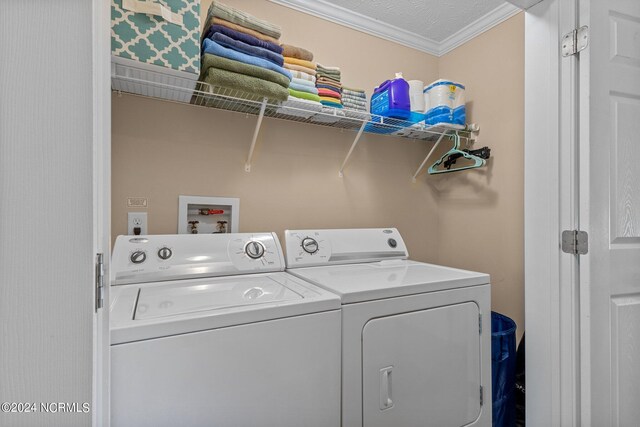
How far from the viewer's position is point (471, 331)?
51.7 inches

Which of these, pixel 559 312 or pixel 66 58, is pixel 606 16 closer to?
pixel 559 312

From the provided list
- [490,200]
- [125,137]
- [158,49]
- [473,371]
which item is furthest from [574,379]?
[125,137]

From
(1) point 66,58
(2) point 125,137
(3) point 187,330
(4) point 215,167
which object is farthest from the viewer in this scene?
(4) point 215,167

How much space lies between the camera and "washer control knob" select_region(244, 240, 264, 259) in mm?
1510

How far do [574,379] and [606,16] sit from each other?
148 cm

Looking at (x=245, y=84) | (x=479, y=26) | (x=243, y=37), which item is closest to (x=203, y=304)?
(x=245, y=84)

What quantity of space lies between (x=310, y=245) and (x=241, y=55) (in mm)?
980

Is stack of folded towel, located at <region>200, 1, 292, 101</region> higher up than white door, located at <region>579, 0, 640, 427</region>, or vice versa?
stack of folded towel, located at <region>200, 1, 292, 101</region>

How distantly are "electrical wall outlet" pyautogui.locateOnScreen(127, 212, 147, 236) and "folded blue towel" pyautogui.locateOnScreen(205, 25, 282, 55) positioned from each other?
924 mm

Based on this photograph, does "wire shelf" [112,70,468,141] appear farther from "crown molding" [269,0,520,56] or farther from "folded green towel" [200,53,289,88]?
"crown molding" [269,0,520,56]

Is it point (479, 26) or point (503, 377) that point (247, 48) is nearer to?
point (479, 26)

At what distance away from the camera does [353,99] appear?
6.27 feet

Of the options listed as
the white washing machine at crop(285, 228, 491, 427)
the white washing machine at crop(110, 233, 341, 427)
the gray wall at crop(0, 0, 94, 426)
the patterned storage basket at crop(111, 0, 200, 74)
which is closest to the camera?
the gray wall at crop(0, 0, 94, 426)

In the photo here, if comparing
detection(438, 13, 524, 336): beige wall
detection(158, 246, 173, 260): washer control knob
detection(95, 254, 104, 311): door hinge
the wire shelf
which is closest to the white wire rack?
the wire shelf
